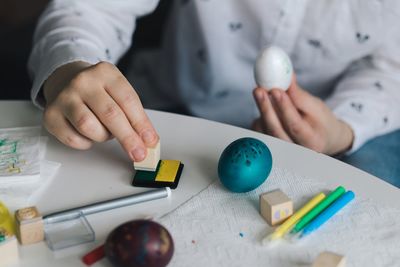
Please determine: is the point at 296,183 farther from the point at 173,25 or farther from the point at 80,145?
the point at 173,25

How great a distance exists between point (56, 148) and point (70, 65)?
0.10 m

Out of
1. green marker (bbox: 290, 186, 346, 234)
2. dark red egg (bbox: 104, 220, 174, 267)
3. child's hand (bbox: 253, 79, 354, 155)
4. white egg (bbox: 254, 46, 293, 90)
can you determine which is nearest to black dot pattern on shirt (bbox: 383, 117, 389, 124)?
child's hand (bbox: 253, 79, 354, 155)

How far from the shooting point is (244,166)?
0.51 m

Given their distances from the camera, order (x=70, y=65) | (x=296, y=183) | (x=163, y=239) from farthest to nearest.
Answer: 1. (x=70, y=65)
2. (x=296, y=183)
3. (x=163, y=239)

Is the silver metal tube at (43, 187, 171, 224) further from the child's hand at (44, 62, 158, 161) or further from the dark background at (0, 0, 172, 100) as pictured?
the dark background at (0, 0, 172, 100)

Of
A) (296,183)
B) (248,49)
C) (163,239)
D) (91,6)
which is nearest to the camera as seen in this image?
(163,239)

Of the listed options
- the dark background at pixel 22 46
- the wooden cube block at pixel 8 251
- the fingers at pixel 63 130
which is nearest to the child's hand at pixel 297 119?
the fingers at pixel 63 130

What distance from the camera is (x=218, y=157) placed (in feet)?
1.89

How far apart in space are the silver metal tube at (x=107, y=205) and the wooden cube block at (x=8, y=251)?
0.04m

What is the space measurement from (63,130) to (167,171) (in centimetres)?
11

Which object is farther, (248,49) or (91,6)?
(248,49)

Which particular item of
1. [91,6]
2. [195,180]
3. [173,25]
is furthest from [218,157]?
[173,25]

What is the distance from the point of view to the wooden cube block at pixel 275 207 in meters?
0.48

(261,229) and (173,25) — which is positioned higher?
(261,229)
